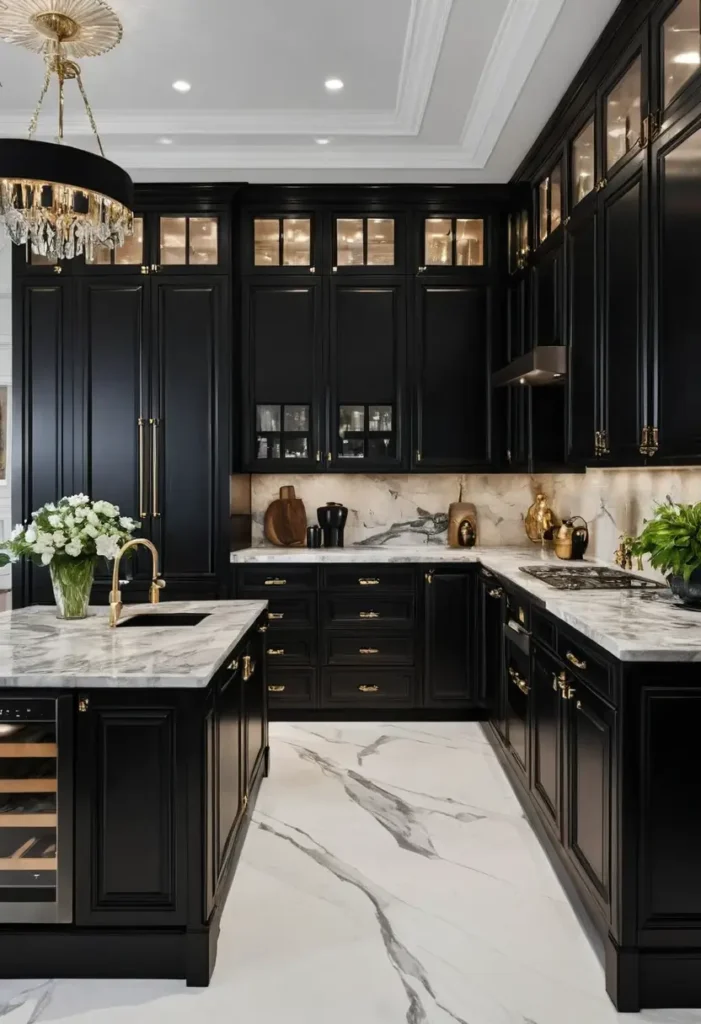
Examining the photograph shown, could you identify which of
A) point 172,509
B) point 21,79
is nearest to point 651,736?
point 172,509

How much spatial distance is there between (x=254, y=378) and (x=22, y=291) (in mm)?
1454

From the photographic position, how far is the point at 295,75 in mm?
3604

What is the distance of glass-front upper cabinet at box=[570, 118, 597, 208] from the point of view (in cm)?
328

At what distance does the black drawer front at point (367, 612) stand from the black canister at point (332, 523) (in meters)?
0.53

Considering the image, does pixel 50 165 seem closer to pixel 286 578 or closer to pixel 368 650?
pixel 286 578

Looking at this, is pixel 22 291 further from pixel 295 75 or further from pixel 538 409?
pixel 538 409

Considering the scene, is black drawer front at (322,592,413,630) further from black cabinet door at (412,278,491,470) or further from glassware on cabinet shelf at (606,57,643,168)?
glassware on cabinet shelf at (606,57,643,168)

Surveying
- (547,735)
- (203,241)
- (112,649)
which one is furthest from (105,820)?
(203,241)

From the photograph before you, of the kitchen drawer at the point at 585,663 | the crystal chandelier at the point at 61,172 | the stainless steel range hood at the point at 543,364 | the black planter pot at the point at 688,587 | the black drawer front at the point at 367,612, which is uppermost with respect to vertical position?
the crystal chandelier at the point at 61,172

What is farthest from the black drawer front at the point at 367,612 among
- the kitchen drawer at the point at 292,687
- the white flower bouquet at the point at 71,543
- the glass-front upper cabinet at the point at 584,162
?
the glass-front upper cabinet at the point at 584,162

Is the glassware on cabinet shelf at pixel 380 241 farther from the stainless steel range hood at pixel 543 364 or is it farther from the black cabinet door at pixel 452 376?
the stainless steel range hood at pixel 543 364

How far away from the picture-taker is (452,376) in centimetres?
473

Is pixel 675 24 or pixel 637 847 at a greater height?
pixel 675 24

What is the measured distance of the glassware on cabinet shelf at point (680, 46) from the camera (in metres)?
2.30
